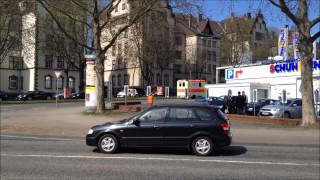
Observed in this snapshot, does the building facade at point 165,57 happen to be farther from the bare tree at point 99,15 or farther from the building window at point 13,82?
the bare tree at point 99,15

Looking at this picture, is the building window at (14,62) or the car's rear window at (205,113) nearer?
the car's rear window at (205,113)

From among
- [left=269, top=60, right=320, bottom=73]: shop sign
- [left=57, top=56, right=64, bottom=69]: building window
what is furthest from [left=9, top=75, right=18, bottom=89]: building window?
[left=269, top=60, right=320, bottom=73]: shop sign

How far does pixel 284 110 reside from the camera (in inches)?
1320

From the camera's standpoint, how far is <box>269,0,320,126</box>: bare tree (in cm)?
2584

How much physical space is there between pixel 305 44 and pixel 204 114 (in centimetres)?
1212

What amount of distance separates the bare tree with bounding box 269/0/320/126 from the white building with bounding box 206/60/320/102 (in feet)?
53.4

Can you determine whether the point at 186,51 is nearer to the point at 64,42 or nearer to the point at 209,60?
Answer: the point at 209,60

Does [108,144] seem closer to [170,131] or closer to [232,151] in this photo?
[170,131]

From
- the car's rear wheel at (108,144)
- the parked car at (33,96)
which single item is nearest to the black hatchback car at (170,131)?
the car's rear wheel at (108,144)

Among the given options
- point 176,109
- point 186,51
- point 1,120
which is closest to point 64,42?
point 186,51

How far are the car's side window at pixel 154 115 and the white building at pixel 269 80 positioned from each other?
28.8 meters

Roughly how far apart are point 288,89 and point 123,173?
122 feet

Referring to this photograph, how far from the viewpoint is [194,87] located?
68750mm

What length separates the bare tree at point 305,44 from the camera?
25.8 metres
